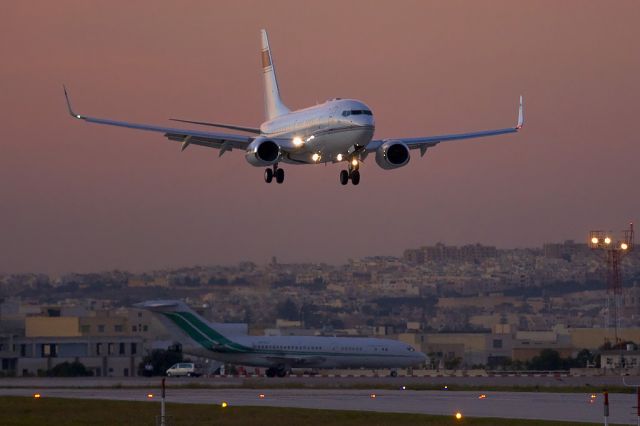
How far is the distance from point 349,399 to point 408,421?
14524 millimetres

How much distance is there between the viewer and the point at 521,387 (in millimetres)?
77875

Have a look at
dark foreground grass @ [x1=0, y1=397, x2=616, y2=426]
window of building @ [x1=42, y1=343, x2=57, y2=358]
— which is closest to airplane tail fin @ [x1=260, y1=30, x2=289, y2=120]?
dark foreground grass @ [x1=0, y1=397, x2=616, y2=426]

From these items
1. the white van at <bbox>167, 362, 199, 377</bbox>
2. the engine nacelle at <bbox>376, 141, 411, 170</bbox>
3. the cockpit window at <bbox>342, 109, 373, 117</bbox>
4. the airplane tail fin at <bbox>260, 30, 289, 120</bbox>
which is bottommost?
the white van at <bbox>167, 362, 199, 377</bbox>

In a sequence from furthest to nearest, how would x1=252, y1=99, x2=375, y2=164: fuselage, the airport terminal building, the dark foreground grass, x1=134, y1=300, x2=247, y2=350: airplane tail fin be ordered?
Answer: the airport terminal building → x1=134, y1=300, x2=247, y2=350: airplane tail fin → x1=252, y1=99, x2=375, y2=164: fuselage → the dark foreground grass

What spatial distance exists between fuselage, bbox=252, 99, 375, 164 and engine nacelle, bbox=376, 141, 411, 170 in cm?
274

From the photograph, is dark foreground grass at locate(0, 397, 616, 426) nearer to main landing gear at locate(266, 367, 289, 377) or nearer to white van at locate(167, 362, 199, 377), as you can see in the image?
main landing gear at locate(266, 367, 289, 377)

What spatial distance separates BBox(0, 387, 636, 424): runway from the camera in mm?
54250

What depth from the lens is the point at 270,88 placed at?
88688 mm

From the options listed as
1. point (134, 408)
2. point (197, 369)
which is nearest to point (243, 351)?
point (197, 369)

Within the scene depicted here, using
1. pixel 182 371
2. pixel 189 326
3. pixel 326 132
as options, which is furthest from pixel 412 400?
pixel 182 371

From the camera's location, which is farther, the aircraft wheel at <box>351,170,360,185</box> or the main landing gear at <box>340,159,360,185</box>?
the aircraft wheel at <box>351,170,360,185</box>

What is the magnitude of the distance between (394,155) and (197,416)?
63.4 feet

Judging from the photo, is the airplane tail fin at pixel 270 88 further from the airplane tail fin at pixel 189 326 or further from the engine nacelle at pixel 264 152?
the airplane tail fin at pixel 189 326

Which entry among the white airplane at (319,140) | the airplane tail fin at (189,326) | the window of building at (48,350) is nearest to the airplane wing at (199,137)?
the white airplane at (319,140)
